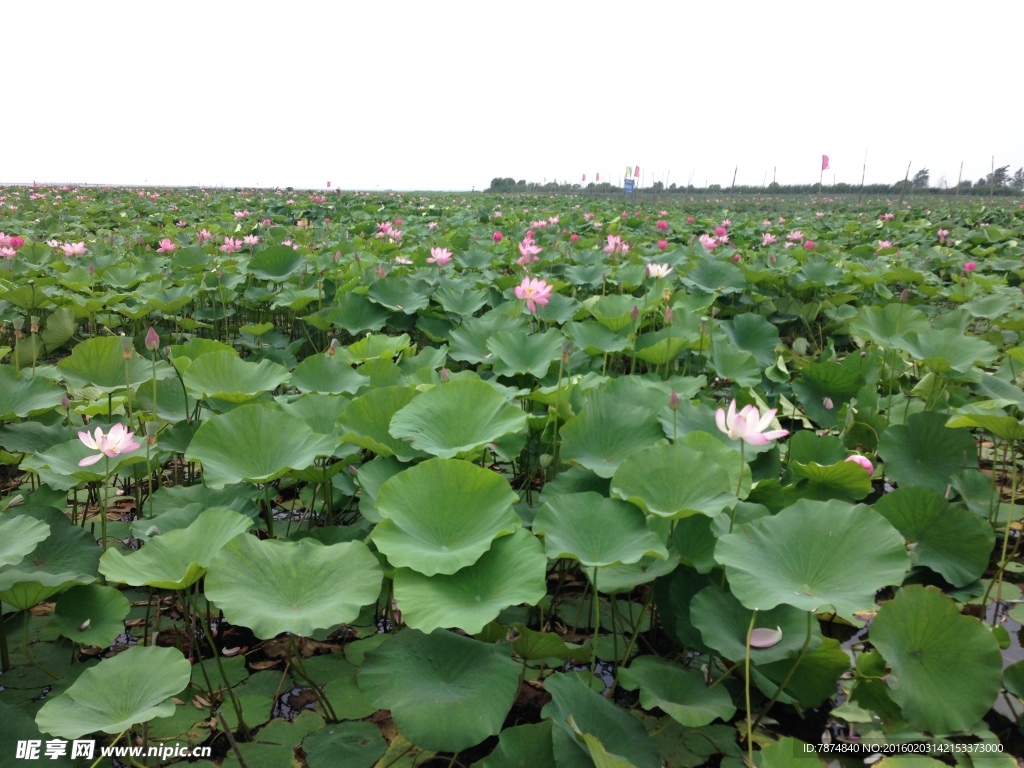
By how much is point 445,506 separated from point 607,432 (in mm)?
521

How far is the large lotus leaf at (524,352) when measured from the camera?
7.06 ft

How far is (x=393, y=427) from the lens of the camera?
1.46m

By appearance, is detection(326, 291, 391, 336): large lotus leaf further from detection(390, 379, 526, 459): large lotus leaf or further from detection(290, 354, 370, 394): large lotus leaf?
detection(390, 379, 526, 459): large lotus leaf

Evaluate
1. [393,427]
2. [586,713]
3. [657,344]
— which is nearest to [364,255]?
[657,344]

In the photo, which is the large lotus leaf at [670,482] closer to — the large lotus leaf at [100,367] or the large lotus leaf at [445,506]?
the large lotus leaf at [445,506]

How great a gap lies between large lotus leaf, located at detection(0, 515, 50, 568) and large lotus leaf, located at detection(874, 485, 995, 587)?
5.92 feet

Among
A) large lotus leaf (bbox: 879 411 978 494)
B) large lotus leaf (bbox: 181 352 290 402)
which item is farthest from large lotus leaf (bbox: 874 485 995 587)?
large lotus leaf (bbox: 181 352 290 402)

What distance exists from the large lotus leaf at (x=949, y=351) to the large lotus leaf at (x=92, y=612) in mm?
2354

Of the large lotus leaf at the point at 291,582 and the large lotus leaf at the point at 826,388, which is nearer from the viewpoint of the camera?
the large lotus leaf at the point at 291,582

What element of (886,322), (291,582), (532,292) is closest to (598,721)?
(291,582)

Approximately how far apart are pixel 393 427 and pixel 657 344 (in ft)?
3.82

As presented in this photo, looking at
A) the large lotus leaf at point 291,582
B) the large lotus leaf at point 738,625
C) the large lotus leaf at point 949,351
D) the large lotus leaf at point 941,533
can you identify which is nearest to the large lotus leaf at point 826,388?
the large lotus leaf at point 949,351

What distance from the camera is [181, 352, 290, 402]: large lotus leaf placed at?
5.75 feet

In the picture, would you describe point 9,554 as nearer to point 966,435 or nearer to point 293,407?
point 293,407
